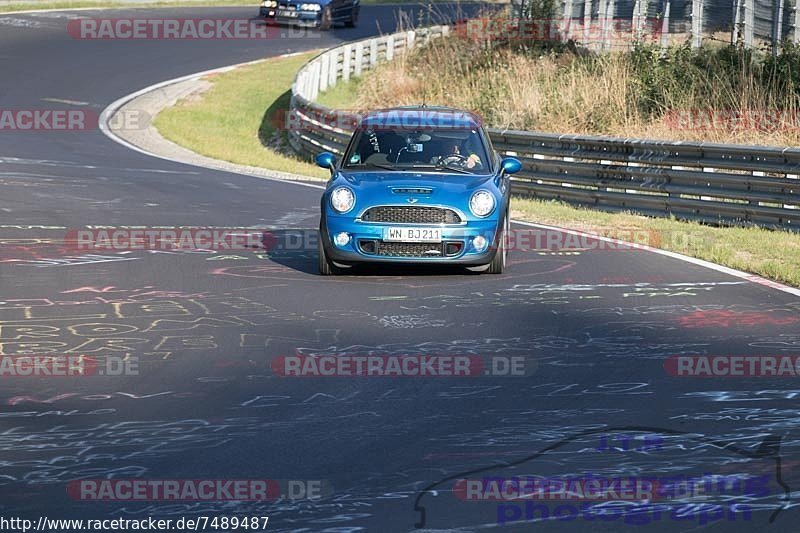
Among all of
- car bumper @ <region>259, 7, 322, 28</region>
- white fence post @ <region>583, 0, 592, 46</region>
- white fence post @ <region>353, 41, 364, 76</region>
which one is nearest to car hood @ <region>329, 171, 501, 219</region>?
white fence post @ <region>583, 0, 592, 46</region>

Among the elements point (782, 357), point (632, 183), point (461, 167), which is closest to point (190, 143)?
point (632, 183)

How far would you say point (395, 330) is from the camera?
9664mm

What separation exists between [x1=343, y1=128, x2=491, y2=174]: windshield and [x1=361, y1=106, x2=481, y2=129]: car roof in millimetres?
69

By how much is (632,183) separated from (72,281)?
344 inches

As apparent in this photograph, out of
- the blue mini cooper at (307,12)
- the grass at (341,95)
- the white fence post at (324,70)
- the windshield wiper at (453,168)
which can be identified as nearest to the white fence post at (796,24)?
the grass at (341,95)

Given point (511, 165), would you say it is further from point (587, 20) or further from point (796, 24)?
point (587, 20)

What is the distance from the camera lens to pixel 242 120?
3170 centimetres

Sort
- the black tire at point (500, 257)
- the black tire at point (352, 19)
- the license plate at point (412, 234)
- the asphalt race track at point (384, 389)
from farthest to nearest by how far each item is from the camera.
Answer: the black tire at point (352, 19), the black tire at point (500, 257), the license plate at point (412, 234), the asphalt race track at point (384, 389)

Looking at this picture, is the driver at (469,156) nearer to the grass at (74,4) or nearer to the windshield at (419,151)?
the windshield at (419,151)

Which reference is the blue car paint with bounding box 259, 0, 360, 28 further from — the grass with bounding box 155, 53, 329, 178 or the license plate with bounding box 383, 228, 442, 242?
the license plate with bounding box 383, 228, 442, 242

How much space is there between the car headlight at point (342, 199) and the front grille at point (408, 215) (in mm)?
182

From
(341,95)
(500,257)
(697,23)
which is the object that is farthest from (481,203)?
(341,95)

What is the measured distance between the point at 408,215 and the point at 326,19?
32.4 meters

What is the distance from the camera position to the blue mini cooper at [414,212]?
12039 mm
